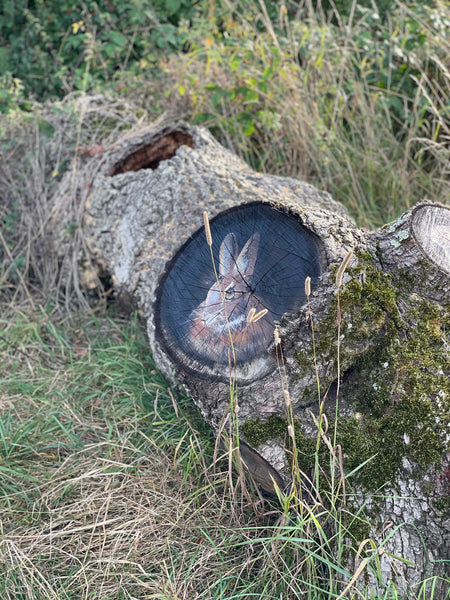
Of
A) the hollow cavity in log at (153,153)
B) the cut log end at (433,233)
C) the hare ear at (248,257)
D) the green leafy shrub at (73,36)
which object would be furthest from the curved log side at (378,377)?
the green leafy shrub at (73,36)

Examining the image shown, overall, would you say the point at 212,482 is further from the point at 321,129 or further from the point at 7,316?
the point at 321,129

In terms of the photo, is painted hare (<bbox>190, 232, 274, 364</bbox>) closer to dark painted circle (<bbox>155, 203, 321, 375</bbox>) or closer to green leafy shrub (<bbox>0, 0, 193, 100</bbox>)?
dark painted circle (<bbox>155, 203, 321, 375</bbox>)

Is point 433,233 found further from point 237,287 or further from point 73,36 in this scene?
point 73,36

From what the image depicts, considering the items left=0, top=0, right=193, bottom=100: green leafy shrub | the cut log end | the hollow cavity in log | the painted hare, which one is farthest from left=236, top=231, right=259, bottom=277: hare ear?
left=0, top=0, right=193, bottom=100: green leafy shrub

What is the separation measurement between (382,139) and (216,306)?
247cm

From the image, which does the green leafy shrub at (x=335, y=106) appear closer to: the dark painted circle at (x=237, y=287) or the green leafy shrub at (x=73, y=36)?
the green leafy shrub at (x=73, y=36)

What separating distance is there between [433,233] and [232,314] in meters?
0.71

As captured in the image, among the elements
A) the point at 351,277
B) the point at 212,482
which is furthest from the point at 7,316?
the point at 351,277

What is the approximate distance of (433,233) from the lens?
6.01ft

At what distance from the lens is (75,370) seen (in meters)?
2.76

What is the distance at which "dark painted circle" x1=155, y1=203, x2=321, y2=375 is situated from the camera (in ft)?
6.14

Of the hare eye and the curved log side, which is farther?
the hare eye

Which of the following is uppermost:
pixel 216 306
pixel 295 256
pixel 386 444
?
pixel 295 256

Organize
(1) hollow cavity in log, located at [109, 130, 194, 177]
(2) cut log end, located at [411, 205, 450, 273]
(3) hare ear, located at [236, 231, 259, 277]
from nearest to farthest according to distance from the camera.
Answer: (2) cut log end, located at [411, 205, 450, 273]
(3) hare ear, located at [236, 231, 259, 277]
(1) hollow cavity in log, located at [109, 130, 194, 177]
